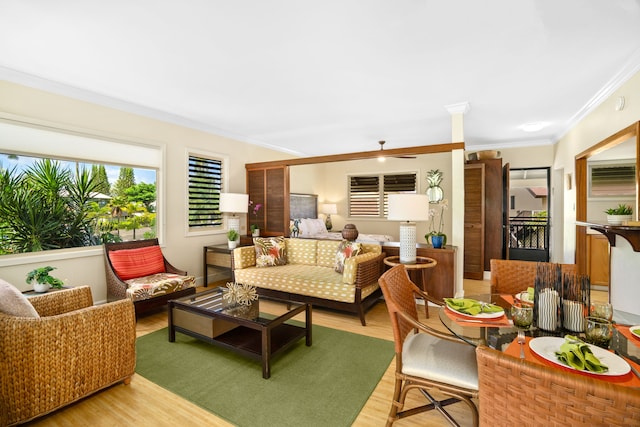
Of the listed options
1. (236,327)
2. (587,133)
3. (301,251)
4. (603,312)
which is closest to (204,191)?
(301,251)

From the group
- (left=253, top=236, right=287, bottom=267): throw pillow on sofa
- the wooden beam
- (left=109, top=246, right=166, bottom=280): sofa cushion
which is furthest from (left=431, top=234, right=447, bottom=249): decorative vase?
(left=109, top=246, right=166, bottom=280): sofa cushion

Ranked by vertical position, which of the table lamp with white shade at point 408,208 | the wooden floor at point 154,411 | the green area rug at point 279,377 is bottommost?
the wooden floor at point 154,411

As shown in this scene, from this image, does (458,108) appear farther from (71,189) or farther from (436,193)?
(71,189)

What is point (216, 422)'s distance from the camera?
1.78m

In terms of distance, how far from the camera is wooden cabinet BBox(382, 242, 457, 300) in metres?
3.68

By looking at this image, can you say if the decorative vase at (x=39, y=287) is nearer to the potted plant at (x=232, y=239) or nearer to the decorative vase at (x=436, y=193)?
the potted plant at (x=232, y=239)

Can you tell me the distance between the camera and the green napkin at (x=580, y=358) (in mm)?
1027

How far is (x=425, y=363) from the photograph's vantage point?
1574 mm

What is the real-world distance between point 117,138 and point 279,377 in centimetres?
348

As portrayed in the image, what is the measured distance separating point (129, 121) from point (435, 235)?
422 centimetres

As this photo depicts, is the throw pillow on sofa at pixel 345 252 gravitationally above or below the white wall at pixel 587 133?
below

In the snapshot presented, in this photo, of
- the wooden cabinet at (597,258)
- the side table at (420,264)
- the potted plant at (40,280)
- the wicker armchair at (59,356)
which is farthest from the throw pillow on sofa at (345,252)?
the wooden cabinet at (597,258)

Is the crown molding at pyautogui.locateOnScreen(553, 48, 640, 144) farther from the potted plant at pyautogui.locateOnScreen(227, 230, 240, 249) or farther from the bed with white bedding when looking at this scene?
the potted plant at pyautogui.locateOnScreen(227, 230, 240, 249)

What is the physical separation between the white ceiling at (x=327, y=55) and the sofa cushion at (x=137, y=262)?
182 cm
